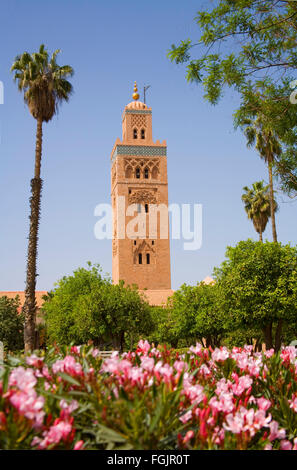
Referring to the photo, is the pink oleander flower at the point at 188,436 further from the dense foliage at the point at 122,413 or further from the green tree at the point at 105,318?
the green tree at the point at 105,318

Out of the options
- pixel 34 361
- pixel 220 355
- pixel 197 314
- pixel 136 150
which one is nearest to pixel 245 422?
pixel 220 355

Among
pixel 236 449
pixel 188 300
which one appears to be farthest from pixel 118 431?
pixel 188 300

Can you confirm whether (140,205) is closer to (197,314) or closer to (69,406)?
(197,314)

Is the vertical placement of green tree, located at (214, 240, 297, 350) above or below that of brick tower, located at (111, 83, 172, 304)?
below

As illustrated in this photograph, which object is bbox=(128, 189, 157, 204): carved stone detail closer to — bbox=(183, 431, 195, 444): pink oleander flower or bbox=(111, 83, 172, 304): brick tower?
bbox=(111, 83, 172, 304): brick tower

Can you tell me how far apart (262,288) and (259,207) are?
69.1ft

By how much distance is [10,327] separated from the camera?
140 feet

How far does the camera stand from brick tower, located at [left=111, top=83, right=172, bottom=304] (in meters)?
67.4

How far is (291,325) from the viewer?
2552 cm

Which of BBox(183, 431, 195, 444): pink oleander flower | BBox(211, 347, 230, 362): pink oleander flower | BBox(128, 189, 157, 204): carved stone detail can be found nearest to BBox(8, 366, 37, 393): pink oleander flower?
BBox(183, 431, 195, 444): pink oleander flower

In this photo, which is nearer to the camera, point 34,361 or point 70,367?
point 70,367

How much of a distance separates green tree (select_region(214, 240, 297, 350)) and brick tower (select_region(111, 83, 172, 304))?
128 feet
